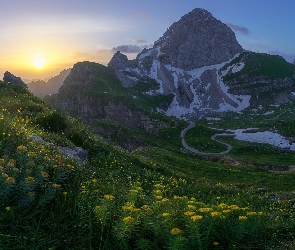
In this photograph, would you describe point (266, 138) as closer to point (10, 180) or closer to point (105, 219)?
point (105, 219)

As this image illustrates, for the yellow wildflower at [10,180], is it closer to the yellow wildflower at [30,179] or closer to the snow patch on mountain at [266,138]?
the yellow wildflower at [30,179]

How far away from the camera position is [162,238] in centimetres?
531

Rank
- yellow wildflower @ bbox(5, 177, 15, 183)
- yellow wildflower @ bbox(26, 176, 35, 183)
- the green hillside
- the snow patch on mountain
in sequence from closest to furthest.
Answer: the green hillside < yellow wildflower @ bbox(5, 177, 15, 183) < yellow wildflower @ bbox(26, 176, 35, 183) < the snow patch on mountain

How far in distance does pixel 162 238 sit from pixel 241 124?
18944 centimetres

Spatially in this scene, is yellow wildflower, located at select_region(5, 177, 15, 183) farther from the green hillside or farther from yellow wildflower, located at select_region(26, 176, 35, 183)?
yellow wildflower, located at select_region(26, 176, 35, 183)

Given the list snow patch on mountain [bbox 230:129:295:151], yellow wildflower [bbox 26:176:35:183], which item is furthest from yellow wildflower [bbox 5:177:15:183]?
snow patch on mountain [bbox 230:129:295:151]

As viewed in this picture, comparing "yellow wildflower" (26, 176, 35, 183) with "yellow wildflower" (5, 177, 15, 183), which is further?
"yellow wildflower" (26, 176, 35, 183)

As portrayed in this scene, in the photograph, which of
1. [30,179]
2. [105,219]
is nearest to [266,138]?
[105,219]

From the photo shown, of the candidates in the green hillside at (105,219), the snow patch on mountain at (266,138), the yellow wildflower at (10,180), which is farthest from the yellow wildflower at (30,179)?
the snow patch on mountain at (266,138)

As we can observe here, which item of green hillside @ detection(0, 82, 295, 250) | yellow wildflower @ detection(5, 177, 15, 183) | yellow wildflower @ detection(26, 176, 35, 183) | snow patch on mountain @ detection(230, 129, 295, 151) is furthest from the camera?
snow patch on mountain @ detection(230, 129, 295, 151)

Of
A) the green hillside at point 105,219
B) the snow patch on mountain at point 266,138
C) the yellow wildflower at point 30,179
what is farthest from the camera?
the snow patch on mountain at point 266,138

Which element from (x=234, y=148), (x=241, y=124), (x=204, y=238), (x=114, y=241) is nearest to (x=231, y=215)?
(x=204, y=238)

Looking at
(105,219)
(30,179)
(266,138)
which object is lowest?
(266,138)

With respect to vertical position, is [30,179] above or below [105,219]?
above
